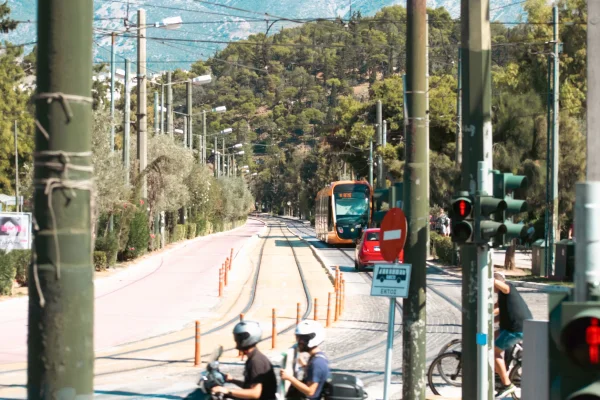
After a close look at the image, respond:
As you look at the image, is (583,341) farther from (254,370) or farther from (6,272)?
(6,272)

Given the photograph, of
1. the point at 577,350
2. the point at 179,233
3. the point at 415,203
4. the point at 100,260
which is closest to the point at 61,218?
the point at 577,350

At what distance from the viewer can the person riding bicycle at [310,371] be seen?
7832mm

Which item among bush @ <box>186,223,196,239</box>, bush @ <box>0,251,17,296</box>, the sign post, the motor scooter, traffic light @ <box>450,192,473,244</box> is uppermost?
traffic light @ <box>450,192,473,244</box>

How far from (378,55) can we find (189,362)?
179125 millimetres

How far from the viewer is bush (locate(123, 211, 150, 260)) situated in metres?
39.8

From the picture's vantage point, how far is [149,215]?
154 feet

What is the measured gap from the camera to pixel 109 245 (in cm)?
3459

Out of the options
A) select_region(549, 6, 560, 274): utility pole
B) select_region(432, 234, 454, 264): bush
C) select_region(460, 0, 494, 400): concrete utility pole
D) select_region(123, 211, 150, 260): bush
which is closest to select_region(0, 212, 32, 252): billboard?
select_region(460, 0, 494, 400): concrete utility pole

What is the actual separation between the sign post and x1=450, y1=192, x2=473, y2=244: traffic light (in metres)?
0.88

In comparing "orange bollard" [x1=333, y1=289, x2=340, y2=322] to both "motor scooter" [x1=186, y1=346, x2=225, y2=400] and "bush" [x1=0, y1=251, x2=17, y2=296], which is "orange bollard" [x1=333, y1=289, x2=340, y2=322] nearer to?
"bush" [x1=0, y1=251, x2=17, y2=296]

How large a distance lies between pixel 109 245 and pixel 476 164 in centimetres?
2643

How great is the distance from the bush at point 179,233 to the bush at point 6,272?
32016 mm

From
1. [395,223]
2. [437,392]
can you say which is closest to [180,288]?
[437,392]

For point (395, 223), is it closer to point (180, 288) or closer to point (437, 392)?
point (437, 392)
